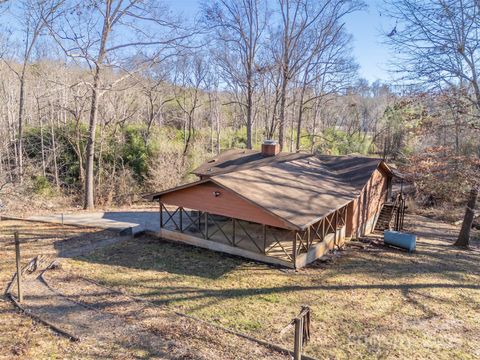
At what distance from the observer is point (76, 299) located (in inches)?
368

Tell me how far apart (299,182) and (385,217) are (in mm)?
7833

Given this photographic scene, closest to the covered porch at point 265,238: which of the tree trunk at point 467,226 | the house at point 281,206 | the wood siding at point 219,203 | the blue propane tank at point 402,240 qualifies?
the house at point 281,206

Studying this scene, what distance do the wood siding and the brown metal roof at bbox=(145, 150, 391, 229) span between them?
11.3 inches

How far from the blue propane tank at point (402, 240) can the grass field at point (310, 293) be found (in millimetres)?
372

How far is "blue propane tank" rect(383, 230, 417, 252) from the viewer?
15.0m

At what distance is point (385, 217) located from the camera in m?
20.3

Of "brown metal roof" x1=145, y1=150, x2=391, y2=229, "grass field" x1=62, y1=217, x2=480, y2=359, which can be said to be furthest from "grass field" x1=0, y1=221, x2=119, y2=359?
"brown metal roof" x1=145, y1=150, x2=391, y2=229

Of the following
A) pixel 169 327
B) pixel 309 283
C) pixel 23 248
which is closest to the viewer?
pixel 169 327

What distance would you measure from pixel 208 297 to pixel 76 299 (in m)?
3.50

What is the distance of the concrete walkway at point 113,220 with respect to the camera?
53.4 feet

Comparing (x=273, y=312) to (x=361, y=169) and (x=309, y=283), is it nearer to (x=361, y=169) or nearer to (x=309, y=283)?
(x=309, y=283)

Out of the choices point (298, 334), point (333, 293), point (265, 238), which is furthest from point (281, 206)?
point (298, 334)

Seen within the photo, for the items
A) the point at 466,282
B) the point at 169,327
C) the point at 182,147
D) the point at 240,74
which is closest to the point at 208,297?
the point at 169,327

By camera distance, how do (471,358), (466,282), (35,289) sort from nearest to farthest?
(471,358)
(35,289)
(466,282)
